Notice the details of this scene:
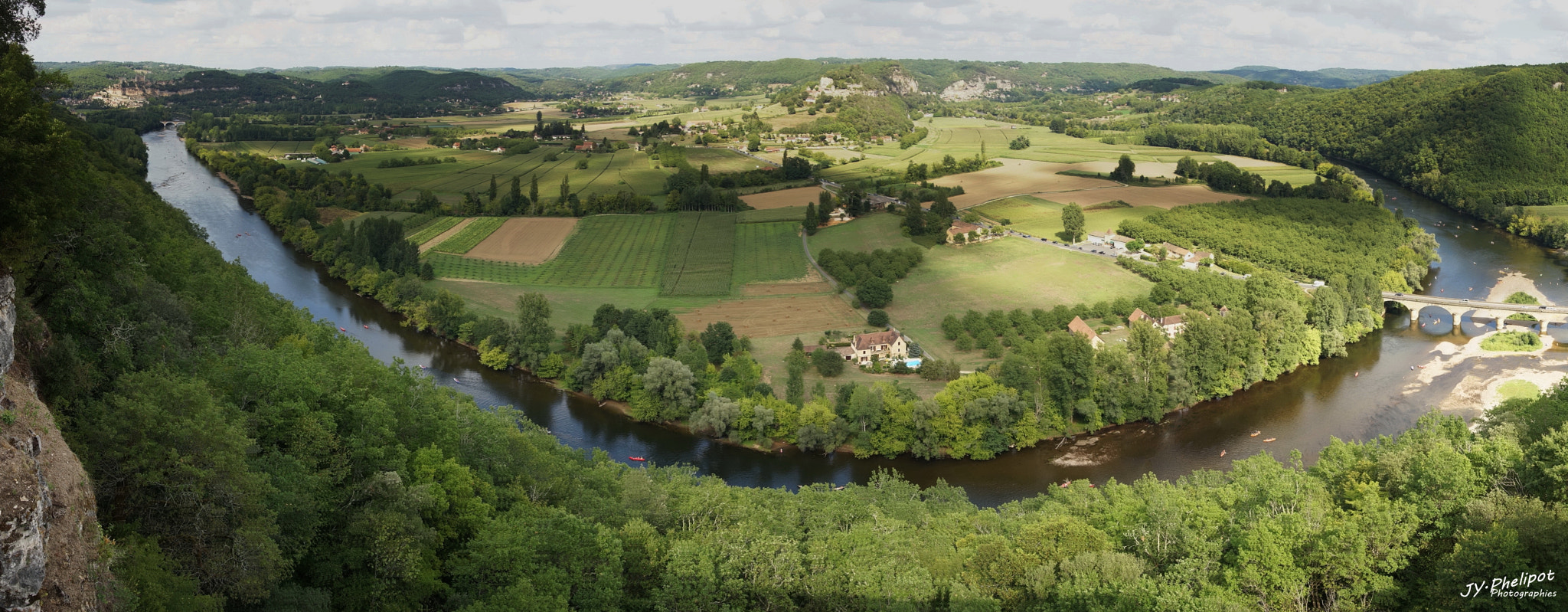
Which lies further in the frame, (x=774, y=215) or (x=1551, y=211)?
→ (x=1551, y=211)

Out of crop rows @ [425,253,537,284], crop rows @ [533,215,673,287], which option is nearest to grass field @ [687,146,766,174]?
crop rows @ [533,215,673,287]

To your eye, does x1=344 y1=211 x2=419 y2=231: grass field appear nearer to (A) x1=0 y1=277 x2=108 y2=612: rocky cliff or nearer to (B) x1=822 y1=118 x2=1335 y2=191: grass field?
(B) x1=822 y1=118 x2=1335 y2=191: grass field

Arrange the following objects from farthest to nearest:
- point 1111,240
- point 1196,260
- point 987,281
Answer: point 1111,240, point 1196,260, point 987,281

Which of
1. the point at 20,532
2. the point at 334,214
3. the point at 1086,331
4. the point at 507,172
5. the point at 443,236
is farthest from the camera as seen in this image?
the point at 507,172

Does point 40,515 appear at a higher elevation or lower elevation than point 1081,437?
higher

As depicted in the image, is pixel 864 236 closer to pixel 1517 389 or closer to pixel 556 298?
pixel 556 298

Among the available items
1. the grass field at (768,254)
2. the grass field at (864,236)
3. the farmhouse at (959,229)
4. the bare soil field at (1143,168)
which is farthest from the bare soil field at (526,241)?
the bare soil field at (1143,168)

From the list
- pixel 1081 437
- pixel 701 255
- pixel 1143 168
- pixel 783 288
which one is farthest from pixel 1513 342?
pixel 1143 168

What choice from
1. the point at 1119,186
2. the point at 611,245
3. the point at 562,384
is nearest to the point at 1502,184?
the point at 1119,186
